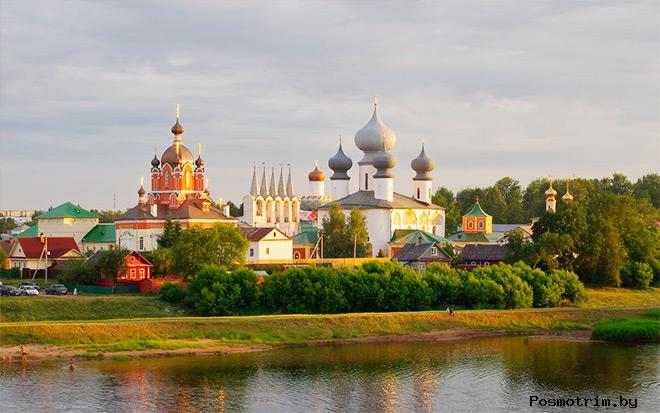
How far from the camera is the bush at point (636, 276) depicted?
59.0m

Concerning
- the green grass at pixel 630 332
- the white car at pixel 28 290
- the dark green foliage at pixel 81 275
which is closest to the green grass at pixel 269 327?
the green grass at pixel 630 332

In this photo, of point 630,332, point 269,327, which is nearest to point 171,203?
point 269,327

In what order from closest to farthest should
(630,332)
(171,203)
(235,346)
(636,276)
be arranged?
(235,346) → (630,332) → (636,276) → (171,203)

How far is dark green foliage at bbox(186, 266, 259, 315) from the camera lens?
45.3 meters

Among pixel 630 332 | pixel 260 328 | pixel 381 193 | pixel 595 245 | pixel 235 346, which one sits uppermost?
pixel 381 193

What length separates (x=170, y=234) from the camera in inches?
2299

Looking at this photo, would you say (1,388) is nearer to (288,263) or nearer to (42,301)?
(42,301)

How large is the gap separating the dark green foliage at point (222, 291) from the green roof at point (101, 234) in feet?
65.4

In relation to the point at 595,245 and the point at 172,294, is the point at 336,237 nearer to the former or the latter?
the point at 595,245

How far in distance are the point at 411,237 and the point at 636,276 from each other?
16.7 meters

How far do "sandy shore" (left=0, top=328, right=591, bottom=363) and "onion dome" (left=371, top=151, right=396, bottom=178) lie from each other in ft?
95.2

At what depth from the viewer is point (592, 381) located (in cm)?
3344

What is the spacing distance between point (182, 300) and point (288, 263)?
14.3m

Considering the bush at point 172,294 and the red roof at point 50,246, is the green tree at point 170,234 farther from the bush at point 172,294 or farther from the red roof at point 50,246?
the bush at point 172,294
